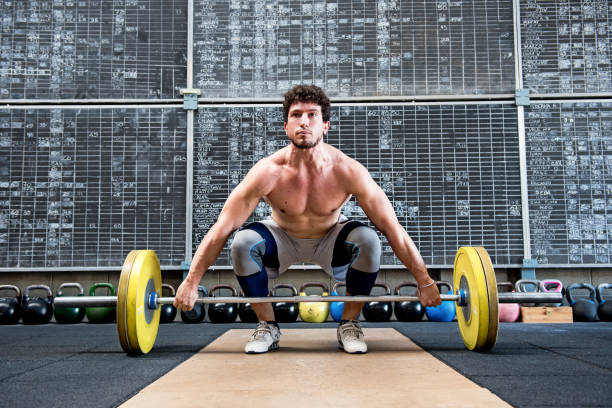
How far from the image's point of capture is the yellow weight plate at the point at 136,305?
1.77 m

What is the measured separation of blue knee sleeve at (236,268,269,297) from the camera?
6.39 feet

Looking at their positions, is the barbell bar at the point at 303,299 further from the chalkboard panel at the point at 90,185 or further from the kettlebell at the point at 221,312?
the chalkboard panel at the point at 90,185

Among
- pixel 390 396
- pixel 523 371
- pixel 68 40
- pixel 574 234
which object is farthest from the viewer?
pixel 68 40

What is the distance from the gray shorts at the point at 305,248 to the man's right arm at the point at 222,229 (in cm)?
22

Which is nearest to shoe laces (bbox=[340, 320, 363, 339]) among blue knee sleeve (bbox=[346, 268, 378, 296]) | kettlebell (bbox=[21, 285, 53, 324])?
blue knee sleeve (bbox=[346, 268, 378, 296])

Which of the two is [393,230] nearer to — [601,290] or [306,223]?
[306,223]

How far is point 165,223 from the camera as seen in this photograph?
374 centimetres

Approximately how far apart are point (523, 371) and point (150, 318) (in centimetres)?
144

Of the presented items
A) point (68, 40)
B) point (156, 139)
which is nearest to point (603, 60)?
point (156, 139)

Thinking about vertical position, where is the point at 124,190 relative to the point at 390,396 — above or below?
above

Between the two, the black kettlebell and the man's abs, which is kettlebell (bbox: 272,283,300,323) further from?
the black kettlebell

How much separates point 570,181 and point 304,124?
283 cm

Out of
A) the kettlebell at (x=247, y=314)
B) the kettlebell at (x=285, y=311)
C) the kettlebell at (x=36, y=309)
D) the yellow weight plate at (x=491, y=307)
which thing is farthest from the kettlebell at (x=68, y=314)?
the yellow weight plate at (x=491, y=307)

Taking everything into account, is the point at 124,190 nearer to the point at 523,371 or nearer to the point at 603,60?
the point at 523,371
